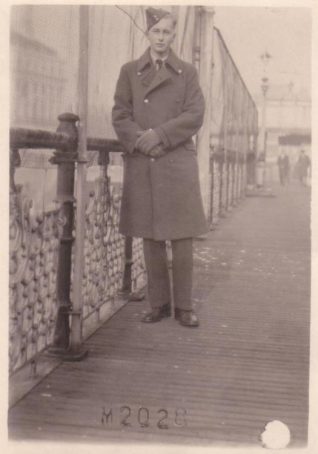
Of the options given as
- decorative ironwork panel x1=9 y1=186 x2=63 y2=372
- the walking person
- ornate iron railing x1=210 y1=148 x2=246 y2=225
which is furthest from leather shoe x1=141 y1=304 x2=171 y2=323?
ornate iron railing x1=210 y1=148 x2=246 y2=225

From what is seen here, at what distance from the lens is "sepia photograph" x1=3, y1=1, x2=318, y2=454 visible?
2.41m

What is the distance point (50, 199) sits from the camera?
9.43 feet

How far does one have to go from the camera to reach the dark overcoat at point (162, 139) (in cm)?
323

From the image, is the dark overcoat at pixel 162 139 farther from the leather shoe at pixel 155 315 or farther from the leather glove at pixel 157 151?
the leather shoe at pixel 155 315

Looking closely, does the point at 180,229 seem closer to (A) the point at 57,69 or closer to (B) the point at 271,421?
(A) the point at 57,69

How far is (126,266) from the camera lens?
409 centimetres

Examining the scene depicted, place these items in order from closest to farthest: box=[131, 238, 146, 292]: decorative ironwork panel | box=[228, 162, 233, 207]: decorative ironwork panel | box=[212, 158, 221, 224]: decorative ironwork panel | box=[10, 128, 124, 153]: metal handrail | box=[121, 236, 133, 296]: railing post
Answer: box=[10, 128, 124, 153]: metal handrail, box=[121, 236, 133, 296]: railing post, box=[131, 238, 146, 292]: decorative ironwork panel, box=[212, 158, 221, 224]: decorative ironwork panel, box=[228, 162, 233, 207]: decorative ironwork panel

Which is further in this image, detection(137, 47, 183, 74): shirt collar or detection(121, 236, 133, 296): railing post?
detection(121, 236, 133, 296): railing post

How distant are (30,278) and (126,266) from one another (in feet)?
4.72

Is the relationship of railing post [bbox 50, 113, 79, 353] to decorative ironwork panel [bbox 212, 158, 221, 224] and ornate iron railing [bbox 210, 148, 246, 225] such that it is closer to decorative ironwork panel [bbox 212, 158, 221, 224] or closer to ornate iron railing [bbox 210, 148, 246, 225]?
ornate iron railing [bbox 210, 148, 246, 225]

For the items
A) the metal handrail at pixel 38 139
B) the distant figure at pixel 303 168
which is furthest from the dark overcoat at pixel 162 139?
the distant figure at pixel 303 168

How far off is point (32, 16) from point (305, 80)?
115 centimetres

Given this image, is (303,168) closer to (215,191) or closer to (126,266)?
(215,191)

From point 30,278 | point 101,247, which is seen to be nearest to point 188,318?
point 101,247
